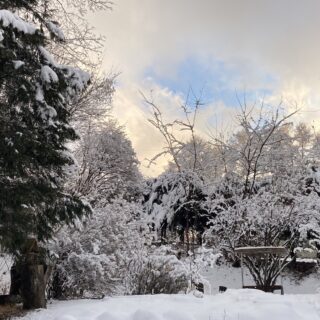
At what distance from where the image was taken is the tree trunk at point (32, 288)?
7.07 m

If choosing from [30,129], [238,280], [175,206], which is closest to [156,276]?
[30,129]

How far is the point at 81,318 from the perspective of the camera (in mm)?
5543

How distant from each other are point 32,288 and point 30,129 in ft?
8.15

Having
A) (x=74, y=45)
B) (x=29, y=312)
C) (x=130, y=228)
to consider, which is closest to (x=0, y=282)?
(x=130, y=228)

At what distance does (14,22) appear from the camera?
5715 mm

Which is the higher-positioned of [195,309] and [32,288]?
→ [32,288]

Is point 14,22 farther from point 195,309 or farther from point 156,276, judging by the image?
point 156,276

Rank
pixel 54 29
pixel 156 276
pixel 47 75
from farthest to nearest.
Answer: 1. pixel 156 276
2. pixel 54 29
3. pixel 47 75

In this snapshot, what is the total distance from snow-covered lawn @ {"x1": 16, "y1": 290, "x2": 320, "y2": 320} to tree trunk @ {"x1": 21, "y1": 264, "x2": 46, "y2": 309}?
26 cm

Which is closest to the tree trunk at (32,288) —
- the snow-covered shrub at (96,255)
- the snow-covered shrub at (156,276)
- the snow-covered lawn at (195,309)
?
the snow-covered lawn at (195,309)

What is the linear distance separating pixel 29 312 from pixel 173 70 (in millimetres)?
7589

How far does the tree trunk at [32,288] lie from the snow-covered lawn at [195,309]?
26 centimetres

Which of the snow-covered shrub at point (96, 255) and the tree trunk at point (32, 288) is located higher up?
the snow-covered shrub at point (96, 255)

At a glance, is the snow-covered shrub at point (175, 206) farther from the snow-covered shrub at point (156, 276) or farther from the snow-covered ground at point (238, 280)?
the snow-covered shrub at point (156, 276)
